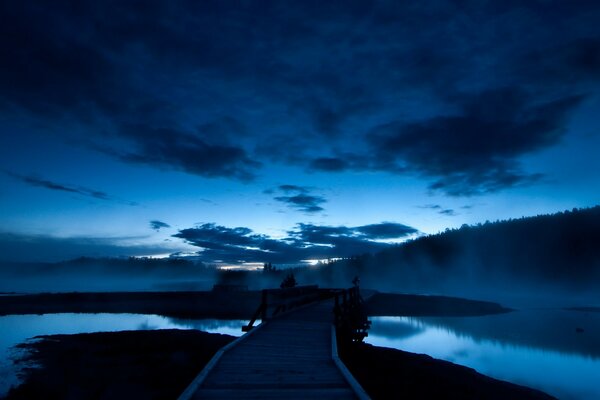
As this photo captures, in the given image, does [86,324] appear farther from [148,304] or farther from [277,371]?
[277,371]

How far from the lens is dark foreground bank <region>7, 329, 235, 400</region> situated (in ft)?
43.0

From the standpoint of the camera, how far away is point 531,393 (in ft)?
48.2

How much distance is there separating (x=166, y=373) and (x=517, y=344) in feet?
79.3

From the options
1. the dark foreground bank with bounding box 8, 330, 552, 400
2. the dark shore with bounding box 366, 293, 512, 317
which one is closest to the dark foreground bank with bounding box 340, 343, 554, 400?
the dark foreground bank with bounding box 8, 330, 552, 400

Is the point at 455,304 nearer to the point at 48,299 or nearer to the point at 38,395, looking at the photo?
the point at 38,395

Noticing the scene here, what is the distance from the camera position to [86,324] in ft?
113

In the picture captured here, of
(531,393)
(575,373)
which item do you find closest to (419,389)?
(531,393)

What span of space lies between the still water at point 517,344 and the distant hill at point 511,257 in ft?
188

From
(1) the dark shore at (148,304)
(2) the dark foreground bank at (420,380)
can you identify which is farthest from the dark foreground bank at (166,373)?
(1) the dark shore at (148,304)

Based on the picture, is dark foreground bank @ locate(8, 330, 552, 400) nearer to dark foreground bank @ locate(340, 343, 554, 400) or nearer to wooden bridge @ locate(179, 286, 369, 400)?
dark foreground bank @ locate(340, 343, 554, 400)

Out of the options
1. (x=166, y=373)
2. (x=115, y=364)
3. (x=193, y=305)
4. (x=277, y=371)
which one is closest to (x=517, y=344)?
(x=166, y=373)

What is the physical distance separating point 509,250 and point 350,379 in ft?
432

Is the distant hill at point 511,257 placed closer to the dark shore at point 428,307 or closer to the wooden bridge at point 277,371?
the dark shore at point 428,307

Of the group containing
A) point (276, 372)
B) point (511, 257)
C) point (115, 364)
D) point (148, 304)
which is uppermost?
point (511, 257)
